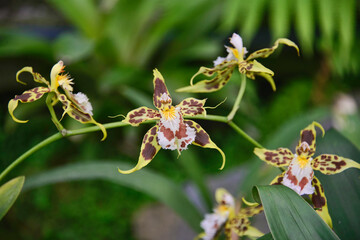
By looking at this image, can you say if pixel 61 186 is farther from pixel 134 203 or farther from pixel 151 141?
pixel 151 141

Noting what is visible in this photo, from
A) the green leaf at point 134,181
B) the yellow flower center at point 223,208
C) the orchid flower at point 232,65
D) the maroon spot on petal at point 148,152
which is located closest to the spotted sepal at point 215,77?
the orchid flower at point 232,65

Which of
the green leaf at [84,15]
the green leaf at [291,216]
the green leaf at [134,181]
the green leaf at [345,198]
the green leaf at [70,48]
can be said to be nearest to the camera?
the green leaf at [291,216]

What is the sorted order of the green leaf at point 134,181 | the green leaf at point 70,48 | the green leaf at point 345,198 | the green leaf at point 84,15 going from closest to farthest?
the green leaf at point 345,198, the green leaf at point 134,181, the green leaf at point 70,48, the green leaf at point 84,15

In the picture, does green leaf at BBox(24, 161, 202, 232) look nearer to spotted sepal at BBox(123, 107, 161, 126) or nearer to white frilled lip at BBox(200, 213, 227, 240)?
white frilled lip at BBox(200, 213, 227, 240)

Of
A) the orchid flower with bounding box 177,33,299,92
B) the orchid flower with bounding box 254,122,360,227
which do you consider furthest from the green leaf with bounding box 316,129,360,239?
the orchid flower with bounding box 177,33,299,92

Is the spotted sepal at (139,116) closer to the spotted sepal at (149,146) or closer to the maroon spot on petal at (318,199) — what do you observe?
the spotted sepal at (149,146)

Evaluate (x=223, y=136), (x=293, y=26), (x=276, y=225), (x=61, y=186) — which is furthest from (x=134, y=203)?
(x=293, y=26)
